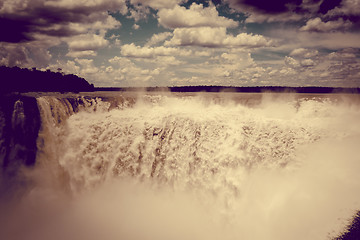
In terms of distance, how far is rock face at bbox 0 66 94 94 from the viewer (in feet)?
147

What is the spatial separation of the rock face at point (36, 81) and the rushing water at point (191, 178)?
36.1 meters

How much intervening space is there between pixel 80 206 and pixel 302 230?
11.0 m

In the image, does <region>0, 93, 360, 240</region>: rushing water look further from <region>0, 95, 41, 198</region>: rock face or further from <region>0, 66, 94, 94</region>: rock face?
<region>0, 66, 94, 94</region>: rock face

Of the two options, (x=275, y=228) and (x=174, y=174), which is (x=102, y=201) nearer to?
(x=174, y=174)

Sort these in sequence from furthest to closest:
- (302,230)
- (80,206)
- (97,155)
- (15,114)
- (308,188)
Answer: (15,114) → (97,155) → (80,206) → (308,188) → (302,230)

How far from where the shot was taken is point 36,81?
164 ft

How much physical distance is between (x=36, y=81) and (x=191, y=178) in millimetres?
52087

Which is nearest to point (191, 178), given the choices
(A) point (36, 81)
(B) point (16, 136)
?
(B) point (16, 136)

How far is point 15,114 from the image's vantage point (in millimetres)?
15227

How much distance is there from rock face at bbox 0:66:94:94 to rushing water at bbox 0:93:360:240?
Answer: 3606 cm

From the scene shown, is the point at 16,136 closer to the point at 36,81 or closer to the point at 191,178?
the point at 191,178

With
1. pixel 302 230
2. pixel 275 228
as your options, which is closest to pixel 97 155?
pixel 275 228

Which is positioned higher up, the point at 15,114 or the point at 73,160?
the point at 15,114

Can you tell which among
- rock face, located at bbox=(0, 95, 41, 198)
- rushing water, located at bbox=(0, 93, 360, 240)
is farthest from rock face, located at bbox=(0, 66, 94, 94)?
rushing water, located at bbox=(0, 93, 360, 240)
